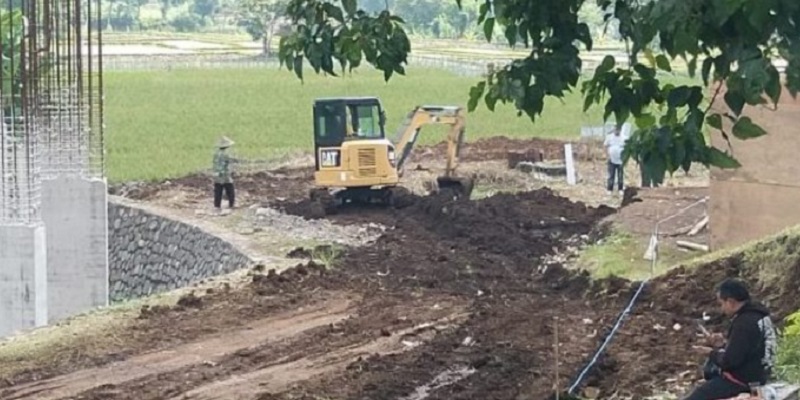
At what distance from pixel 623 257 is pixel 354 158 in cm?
734

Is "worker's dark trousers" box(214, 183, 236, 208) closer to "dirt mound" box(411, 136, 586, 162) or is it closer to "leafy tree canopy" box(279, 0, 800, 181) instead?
"dirt mound" box(411, 136, 586, 162)

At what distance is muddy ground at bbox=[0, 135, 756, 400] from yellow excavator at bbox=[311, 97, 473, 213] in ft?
11.8

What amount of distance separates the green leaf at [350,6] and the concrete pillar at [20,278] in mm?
13503

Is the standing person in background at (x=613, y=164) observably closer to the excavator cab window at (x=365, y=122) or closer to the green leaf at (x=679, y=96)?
the excavator cab window at (x=365, y=122)

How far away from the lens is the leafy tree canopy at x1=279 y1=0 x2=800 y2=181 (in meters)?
5.33

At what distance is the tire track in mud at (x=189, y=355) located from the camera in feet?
46.6

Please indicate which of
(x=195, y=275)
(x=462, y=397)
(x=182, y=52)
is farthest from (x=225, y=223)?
(x=182, y=52)

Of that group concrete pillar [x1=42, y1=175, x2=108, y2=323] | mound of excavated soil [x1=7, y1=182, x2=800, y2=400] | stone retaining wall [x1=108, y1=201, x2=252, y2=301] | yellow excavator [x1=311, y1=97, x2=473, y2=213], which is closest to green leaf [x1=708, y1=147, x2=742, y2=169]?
mound of excavated soil [x1=7, y1=182, x2=800, y2=400]

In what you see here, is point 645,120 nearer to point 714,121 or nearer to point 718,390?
point 714,121

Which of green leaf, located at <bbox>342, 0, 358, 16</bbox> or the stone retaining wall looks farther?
the stone retaining wall

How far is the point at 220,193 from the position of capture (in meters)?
27.2

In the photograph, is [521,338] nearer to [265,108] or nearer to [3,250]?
[3,250]

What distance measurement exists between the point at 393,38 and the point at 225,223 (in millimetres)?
19020

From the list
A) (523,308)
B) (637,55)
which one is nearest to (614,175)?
(523,308)
